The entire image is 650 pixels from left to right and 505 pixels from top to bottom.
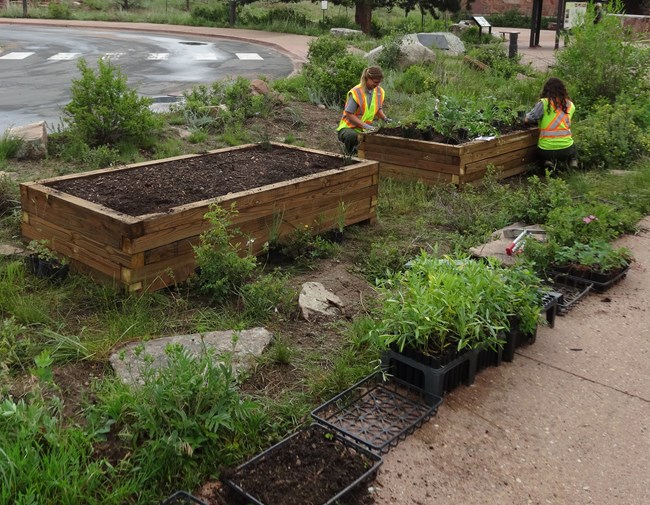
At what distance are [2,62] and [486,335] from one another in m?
17.6

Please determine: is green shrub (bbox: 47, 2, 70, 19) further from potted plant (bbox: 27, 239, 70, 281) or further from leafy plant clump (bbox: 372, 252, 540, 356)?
leafy plant clump (bbox: 372, 252, 540, 356)

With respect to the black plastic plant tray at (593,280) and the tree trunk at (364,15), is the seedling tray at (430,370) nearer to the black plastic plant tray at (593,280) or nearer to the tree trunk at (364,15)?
the black plastic plant tray at (593,280)

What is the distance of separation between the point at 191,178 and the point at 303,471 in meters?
3.51

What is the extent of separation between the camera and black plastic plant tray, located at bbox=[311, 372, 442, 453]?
3.66 m

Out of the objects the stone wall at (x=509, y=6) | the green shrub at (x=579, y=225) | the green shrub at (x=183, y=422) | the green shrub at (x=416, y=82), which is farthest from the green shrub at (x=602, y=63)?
the stone wall at (x=509, y=6)

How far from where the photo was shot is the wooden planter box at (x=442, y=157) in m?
8.30

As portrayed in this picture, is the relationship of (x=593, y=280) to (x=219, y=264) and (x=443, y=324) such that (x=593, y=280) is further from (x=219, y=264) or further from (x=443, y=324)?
(x=219, y=264)

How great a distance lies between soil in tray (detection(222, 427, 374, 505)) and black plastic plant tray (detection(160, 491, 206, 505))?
207 mm

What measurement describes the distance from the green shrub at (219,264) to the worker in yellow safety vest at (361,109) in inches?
159

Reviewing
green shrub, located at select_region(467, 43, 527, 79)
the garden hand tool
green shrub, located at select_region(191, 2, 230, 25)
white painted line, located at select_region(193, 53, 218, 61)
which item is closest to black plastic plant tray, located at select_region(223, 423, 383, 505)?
the garden hand tool

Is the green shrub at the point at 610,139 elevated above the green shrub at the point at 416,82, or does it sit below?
below

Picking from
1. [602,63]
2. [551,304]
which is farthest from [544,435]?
[602,63]

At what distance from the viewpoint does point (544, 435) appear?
379 centimetres

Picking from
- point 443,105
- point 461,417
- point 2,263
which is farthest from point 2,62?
point 461,417
